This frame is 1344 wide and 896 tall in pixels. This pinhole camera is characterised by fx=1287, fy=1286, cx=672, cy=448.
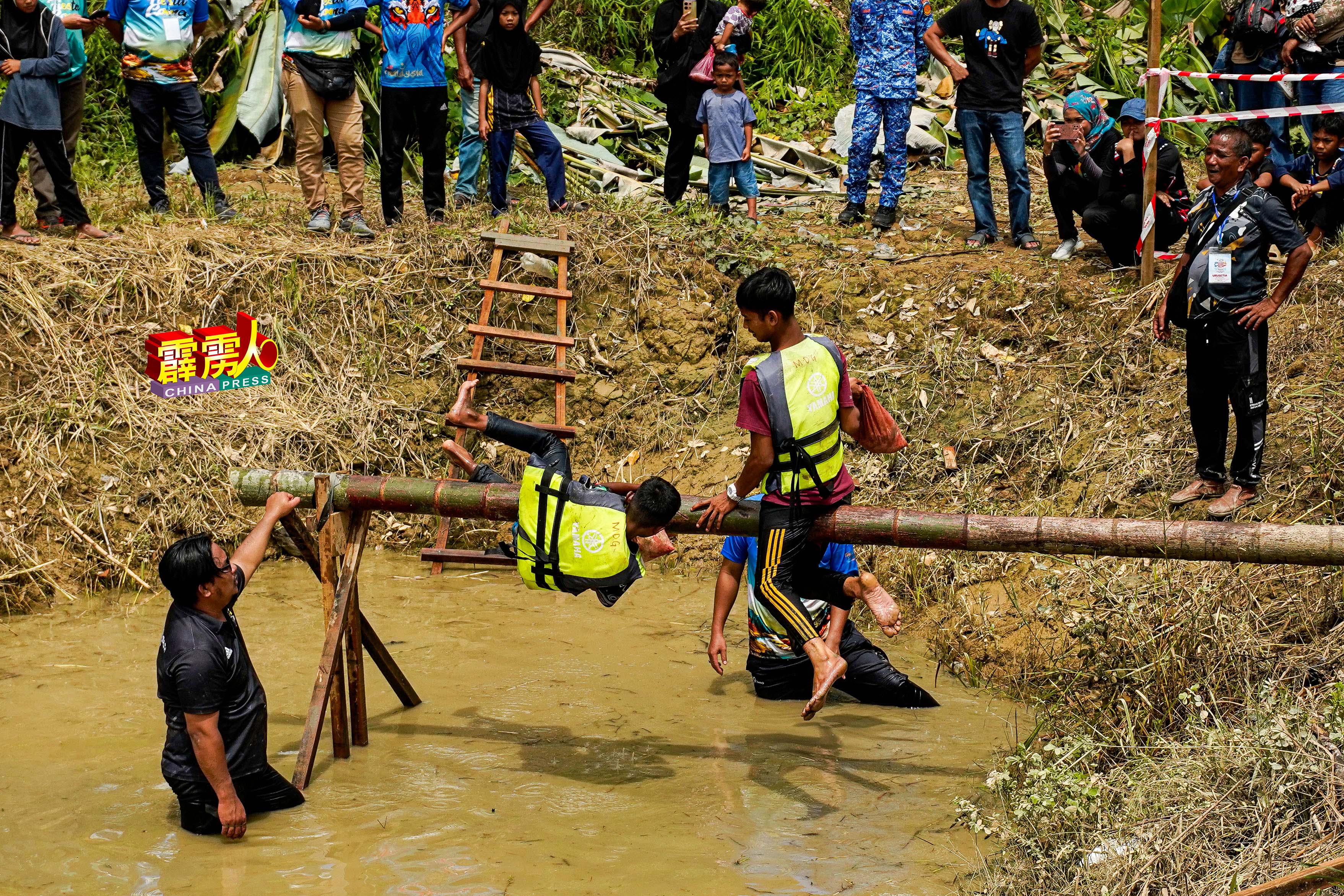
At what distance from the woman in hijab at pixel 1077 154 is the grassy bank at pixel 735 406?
0.40 m

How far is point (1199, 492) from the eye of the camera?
22.7ft

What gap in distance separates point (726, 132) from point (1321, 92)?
4.16m

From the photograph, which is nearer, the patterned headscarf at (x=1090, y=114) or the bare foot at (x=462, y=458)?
the bare foot at (x=462, y=458)

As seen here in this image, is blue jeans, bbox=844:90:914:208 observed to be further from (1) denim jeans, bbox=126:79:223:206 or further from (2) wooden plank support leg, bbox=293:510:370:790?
(2) wooden plank support leg, bbox=293:510:370:790

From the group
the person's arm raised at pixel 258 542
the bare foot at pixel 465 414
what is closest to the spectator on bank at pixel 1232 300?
the bare foot at pixel 465 414

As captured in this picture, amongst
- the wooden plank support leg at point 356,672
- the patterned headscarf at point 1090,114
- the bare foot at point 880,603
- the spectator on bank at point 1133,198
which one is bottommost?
the wooden plank support leg at point 356,672

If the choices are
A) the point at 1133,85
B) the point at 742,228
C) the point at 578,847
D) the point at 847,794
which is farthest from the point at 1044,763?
the point at 1133,85

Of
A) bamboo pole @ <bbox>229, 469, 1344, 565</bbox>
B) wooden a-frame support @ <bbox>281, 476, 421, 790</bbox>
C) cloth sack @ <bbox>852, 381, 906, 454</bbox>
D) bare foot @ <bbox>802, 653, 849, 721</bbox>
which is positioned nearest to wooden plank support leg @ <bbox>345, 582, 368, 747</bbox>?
wooden a-frame support @ <bbox>281, 476, 421, 790</bbox>

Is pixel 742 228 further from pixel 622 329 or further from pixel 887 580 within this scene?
pixel 887 580

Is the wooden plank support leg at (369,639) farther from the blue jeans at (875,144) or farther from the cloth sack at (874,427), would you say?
the blue jeans at (875,144)

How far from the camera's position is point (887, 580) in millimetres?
7793

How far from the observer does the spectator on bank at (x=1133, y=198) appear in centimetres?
855

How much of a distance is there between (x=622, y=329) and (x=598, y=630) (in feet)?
9.22

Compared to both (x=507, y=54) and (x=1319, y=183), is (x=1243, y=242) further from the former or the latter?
(x=507, y=54)
